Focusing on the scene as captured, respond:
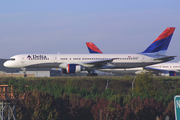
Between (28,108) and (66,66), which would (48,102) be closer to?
(28,108)

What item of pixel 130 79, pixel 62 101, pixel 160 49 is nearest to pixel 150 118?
pixel 62 101

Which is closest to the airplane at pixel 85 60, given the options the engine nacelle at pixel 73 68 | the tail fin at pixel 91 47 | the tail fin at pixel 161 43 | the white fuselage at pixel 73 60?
the white fuselage at pixel 73 60

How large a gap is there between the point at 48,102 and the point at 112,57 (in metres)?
20.2

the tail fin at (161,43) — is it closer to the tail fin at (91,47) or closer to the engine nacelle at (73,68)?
the engine nacelle at (73,68)

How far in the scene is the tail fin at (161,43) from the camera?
148 ft

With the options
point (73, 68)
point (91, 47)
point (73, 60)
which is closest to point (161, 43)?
point (73, 60)

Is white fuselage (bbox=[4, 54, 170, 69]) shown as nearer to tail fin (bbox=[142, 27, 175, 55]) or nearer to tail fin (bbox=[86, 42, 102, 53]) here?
tail fin (bbox=[142, 27, 175, 55])

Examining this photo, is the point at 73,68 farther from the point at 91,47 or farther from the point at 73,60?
the point at 91,47

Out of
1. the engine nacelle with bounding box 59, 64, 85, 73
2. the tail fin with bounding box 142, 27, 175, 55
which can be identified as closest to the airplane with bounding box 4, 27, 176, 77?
the engine nacelle with bounding box 59, 64, 85, 73

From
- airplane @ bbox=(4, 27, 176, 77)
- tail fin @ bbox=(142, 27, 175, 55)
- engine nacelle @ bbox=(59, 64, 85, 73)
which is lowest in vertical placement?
engine nacelle @ bbox=(59, 64, 85, 73)

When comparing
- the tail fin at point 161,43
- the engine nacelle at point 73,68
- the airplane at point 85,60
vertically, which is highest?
the tail fin at point 161,43

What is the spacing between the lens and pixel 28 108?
24.0 metres

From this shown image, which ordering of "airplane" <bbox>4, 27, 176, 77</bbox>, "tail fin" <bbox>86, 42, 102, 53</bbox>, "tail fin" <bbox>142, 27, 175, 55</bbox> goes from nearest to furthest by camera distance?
"airplane" <bbox>4, 27, 176, 77</bbox> → "tail fin" <bbox>142, 27, 175, 55</bbox> → "tail fin" <bbox>86, 42, 102, 53</bbox>

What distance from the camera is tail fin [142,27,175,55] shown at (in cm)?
4519
